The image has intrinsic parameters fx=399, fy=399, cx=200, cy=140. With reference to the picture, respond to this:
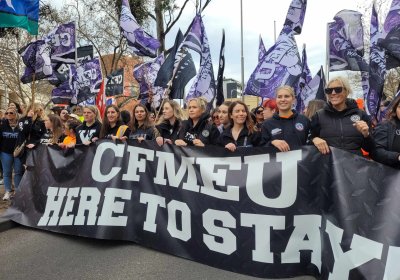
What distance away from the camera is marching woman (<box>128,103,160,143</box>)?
5.72m

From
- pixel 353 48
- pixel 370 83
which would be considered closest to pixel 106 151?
pixel 370 83

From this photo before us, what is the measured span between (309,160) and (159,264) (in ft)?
5.97

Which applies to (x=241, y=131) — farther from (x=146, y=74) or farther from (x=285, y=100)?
(x=146, y=74)

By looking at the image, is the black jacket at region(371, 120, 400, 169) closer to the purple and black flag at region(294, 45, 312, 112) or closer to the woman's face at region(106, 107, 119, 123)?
the woman's face at region(106, 107, 119, 123)

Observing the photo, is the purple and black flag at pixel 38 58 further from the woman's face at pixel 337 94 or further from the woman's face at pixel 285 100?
the woman's face at pixel 337 94

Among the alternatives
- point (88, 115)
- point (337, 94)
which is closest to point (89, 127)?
point (88, 115)

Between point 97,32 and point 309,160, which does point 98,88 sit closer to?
point 309,160

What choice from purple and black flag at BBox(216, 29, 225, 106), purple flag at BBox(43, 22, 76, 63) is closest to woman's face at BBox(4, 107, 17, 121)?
purple flag at BBox(43, 22, 76, 63)

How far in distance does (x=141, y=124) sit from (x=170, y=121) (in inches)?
26.4

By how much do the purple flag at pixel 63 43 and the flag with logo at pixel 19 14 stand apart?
381 cm

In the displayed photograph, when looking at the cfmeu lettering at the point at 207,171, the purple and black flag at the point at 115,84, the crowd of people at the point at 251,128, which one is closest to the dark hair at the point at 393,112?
the crowd of people at the point at 251,128

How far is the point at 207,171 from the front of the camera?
4.23 m

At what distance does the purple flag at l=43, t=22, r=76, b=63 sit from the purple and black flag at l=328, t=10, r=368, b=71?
19.3 ft

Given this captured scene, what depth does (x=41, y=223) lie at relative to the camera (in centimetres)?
525
